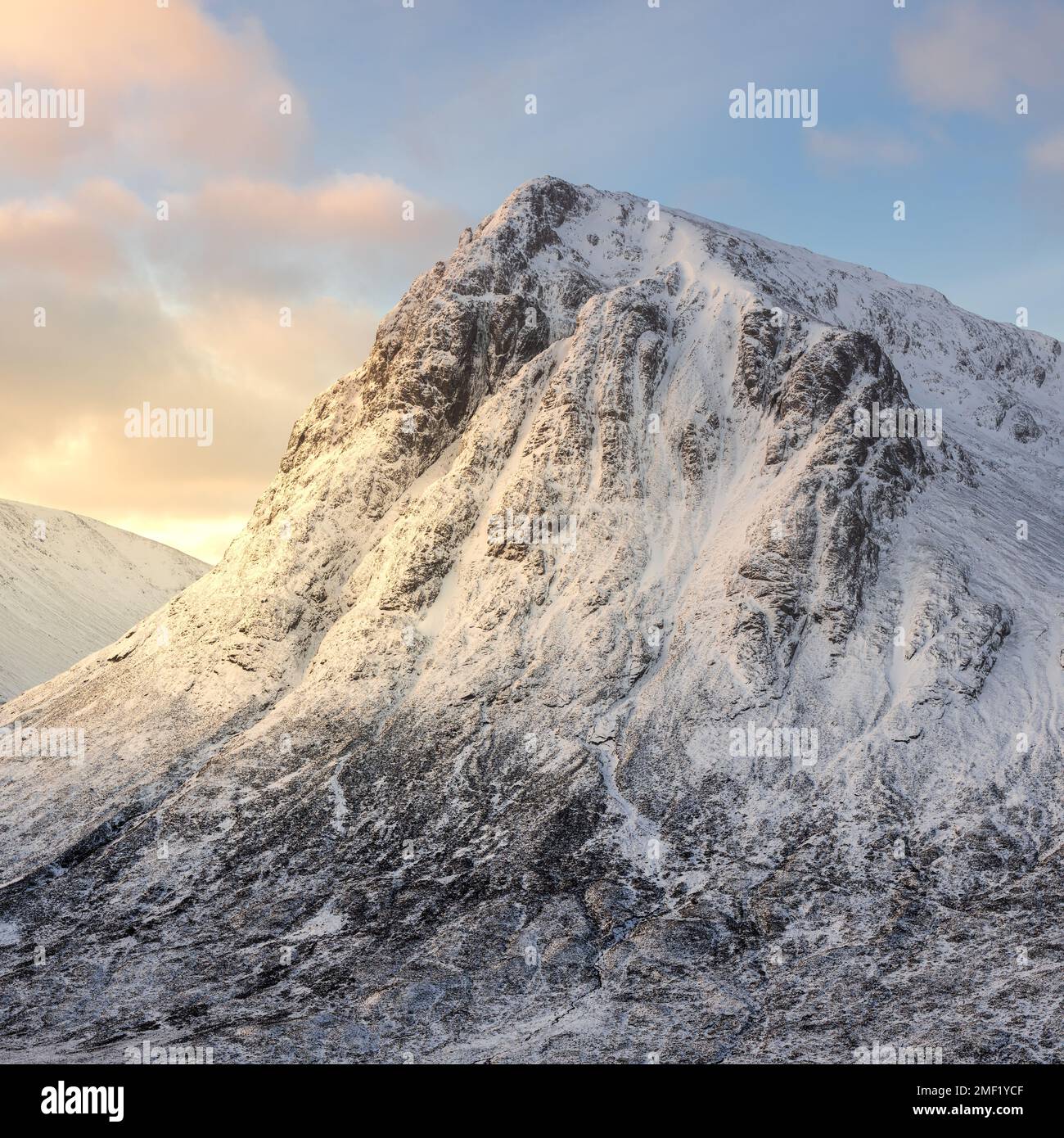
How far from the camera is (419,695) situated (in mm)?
101250

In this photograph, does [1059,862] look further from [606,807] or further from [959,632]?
[606,807]

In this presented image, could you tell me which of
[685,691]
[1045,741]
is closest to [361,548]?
[685,691]

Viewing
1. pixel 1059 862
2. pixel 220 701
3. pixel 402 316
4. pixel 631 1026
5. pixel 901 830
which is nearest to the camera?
pixel 631 1026

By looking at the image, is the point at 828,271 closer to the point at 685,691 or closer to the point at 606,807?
the point at 685,691

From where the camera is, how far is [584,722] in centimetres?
9431

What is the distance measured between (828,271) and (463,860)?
11981 cm

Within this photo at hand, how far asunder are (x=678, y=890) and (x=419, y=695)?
3414 centimetres

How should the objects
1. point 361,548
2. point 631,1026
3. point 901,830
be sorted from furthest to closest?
point 361,548, point 901,830, point 631,1026

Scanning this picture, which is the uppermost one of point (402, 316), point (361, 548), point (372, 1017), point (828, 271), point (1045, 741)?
point (828, 271)

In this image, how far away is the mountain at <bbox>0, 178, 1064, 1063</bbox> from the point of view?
66.2m

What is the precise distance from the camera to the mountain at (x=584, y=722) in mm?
66250

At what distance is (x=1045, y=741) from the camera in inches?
3270

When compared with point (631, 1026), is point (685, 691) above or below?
above

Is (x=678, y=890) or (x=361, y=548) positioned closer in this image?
(x=678, y=890)
